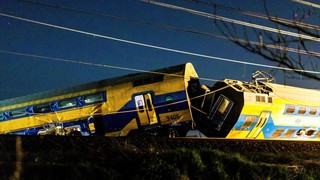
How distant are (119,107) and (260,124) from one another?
726 cm

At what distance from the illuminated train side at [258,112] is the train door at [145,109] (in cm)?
242

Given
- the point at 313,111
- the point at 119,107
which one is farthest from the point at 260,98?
the point at 119,107

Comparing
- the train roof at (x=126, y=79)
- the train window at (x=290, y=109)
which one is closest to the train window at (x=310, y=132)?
the train window at (x=290, y=109)

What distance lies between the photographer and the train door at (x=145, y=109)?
20.1 m

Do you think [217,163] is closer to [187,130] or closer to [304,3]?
[304,3]

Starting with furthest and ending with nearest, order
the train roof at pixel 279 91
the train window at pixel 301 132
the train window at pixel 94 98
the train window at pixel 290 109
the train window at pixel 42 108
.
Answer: the train window at pixel 301 132 → the train window at pixel 290 109 → the train window at pixel 42 108 → the train roof at pixel 279 91 → the train window at pixel 94 98

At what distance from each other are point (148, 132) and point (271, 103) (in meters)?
6.60

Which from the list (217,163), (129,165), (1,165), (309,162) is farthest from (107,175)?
(309,162)

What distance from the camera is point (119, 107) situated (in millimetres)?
20641

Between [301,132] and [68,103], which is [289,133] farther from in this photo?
[68,103]

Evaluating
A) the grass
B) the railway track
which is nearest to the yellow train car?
the railway track

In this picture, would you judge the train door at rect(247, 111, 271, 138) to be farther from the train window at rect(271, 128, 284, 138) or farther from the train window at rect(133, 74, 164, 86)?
the train window at rect(133, 74, 164, 86)

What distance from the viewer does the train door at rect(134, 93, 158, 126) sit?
65.9 feet

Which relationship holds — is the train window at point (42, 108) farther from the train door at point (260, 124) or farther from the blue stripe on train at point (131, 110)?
the train door at point (260, 124)
